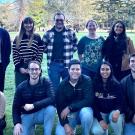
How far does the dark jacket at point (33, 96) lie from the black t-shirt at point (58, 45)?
1287 mm

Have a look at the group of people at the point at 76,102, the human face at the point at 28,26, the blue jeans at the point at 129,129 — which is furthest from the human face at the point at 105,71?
the human face at the point at 28,26

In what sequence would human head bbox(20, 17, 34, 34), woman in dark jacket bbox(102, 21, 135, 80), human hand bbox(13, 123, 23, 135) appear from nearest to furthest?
human hand bbox(13, 123, 23, 135), human head bbox(20, 17, 34, 34), woman in dark jacket bbox(102, 21, 135, 80)

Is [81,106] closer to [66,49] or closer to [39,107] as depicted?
[39,107]

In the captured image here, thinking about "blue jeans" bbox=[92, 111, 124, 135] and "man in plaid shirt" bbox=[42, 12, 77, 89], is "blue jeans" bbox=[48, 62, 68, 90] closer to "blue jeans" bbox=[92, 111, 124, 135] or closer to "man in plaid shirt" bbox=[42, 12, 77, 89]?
"man in plaid shirt" bbox=[42, 12, 77, 89]

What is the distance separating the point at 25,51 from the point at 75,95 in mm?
1393

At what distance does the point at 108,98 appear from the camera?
5.51 m

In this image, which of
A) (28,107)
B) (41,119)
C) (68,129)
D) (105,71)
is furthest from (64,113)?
(105,71)

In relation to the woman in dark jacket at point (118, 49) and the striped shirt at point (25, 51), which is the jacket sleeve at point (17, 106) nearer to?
the striped shirt at point (25, 51)

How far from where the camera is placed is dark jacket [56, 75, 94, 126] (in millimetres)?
5555

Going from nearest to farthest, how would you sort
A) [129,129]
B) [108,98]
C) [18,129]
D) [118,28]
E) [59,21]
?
[18,129] → [129,129] → [108,98] → [118,28] → [59,21]

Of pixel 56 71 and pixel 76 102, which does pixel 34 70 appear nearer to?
pixel 76 102

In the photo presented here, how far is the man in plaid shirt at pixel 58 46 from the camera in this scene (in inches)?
269

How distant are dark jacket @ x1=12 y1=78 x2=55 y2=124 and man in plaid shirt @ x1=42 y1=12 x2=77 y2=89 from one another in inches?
50.9

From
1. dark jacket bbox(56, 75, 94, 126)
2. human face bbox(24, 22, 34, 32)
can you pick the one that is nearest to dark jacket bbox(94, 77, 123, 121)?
dark jacket bbox(56, 75, 94, 126)
